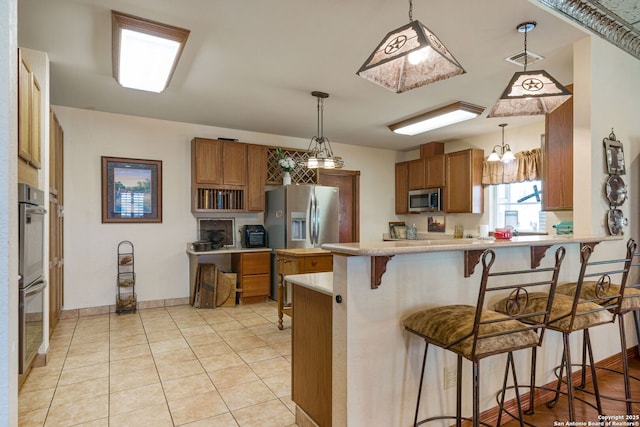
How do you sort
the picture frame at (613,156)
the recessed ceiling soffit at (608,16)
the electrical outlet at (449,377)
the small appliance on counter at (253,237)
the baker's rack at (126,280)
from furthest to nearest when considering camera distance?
the small appliance on counter at (253,237)
the baker's rack at (126,280)
the picture frame at (613,156)
the recessed ceiling soffit at (608,16)
the electrical outlet at (449,377)

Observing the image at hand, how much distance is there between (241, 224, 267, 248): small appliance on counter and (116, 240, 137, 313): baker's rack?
5.03ft

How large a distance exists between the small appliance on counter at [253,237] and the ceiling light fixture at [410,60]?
12.3 ft

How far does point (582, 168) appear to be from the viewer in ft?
8.93

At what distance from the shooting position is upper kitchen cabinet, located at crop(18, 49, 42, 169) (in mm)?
2260

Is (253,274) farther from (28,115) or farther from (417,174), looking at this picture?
(417,174)

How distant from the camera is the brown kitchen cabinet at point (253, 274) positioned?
197 inches

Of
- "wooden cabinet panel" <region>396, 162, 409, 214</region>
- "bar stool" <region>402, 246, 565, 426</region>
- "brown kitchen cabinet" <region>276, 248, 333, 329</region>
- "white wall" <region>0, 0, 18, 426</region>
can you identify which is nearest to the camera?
"white wall" <region>0, 0, 18, 426</region>

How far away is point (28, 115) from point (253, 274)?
3.23m

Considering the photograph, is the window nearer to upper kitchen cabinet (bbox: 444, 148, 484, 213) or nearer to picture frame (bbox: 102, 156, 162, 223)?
upper kitchen cabinet (bbox: 444, 148, 484, 213)

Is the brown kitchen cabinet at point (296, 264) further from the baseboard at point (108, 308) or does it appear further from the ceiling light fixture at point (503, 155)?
the ceiling light fixture at point (503, 155)

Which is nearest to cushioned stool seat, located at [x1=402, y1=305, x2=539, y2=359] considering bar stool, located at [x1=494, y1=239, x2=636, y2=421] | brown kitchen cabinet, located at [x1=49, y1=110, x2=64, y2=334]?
bar stool, located at [x1=494, y1=239, x2=636, y2=421]

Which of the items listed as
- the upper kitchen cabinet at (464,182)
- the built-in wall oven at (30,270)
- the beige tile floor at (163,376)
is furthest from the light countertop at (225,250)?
the upper kitchen cabinet at (464,182)

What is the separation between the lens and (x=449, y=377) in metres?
1.95

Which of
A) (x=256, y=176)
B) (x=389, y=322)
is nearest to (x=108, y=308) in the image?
(x=256, y=176)
